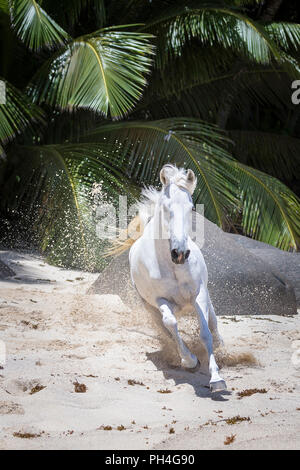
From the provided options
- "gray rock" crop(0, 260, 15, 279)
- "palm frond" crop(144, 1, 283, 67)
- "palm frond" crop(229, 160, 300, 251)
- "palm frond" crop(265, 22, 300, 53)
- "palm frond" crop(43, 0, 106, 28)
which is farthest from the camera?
"palm frond" crop(265, 22, 300, 53)

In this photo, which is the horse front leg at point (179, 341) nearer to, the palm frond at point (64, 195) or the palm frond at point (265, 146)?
the palm frond at point (64, 195)

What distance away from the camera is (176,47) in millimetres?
9148

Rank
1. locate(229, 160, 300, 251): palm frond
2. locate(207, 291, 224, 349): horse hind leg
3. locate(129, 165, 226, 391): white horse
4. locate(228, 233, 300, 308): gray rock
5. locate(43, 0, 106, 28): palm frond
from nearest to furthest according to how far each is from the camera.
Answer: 1. locate(129, 165, 226, 391): white horse
2. locate(207, 291, 224, 349): horse hind leg
3. locate(228, 233, 300, 308): gray rock
4. locate(229, 160, 300, 251): palm frond
5. locate(43, 0, 106, 28): palm frond

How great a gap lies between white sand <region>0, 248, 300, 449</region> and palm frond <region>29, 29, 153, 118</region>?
2.55 meters

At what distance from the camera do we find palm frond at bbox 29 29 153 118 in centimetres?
738

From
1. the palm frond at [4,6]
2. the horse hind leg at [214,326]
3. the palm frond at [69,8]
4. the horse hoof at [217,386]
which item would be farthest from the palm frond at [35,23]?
the horse hoof at [217,386]

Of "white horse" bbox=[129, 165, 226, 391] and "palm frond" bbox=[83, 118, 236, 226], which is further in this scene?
"palm frond" bbox=[83, 118, 236, 226]

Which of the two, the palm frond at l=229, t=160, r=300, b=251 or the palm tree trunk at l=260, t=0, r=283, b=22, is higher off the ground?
the palm tree trunk at l=260, t=0, r=283, b=22

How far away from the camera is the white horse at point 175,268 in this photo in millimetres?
3818

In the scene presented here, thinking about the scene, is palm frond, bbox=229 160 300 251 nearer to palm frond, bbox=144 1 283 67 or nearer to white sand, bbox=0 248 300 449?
palm frond, bbox=144 1 283 67

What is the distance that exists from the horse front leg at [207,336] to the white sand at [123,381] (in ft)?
0.28

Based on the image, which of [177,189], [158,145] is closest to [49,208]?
[158,145]

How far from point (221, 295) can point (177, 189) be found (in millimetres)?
2355

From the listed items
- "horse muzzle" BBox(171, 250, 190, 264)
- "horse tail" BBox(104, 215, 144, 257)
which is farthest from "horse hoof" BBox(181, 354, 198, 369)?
"horse tail" BBox(104, 215, 144, 257)
